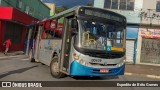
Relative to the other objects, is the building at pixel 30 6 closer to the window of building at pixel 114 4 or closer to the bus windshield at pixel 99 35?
the window of building at pixel 114 4

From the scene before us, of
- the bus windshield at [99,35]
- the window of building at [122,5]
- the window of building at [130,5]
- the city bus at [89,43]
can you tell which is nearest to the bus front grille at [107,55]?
the city bus at [89,43]

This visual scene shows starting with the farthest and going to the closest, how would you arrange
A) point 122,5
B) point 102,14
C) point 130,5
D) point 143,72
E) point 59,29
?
point 122,5 → point 130,5 → point 143,72 → point 59,29 → point 102,14

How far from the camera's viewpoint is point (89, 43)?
10.3 metres

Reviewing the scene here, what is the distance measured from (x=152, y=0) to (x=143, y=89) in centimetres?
1811

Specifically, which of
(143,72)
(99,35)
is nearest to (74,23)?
(99,35)

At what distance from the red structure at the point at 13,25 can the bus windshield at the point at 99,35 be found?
17949 millimetres

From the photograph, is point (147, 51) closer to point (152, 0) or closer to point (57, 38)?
point (152, 0)

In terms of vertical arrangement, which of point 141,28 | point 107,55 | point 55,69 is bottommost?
point 55,69

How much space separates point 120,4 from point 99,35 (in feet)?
57.7

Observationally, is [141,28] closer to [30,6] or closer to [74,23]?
[74,23]

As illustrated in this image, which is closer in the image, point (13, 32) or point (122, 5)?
point (122, 5)

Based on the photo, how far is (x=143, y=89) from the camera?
1044 cm

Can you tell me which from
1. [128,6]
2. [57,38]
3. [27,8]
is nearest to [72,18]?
[57,38]

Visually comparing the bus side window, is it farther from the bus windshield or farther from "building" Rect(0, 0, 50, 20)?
"building" Rect(0, 0, 50, 20)
